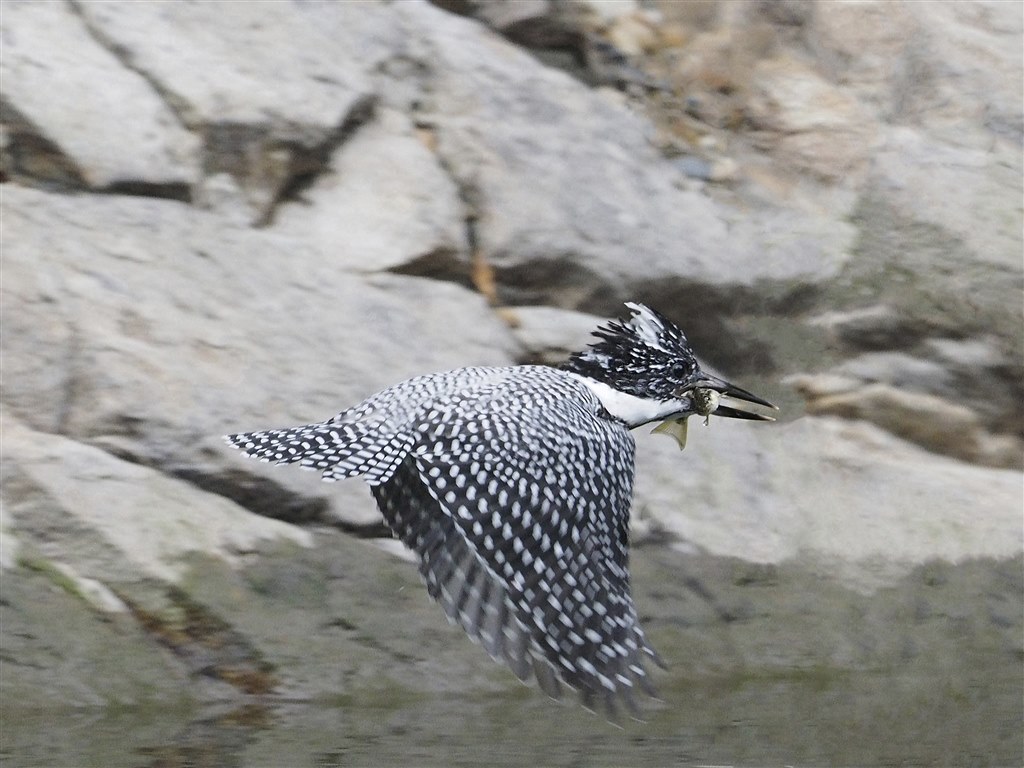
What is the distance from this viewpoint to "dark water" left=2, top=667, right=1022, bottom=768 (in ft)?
13.3

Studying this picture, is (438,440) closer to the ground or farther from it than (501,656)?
farther from it

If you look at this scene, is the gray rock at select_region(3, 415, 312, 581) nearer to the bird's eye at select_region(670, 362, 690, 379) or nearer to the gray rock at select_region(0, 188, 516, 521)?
the gray rock at select_region(0, 188, 516, 521)

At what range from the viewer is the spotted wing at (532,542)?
371 centimetres

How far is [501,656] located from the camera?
3711mm

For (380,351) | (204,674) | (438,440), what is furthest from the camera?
(380,351)

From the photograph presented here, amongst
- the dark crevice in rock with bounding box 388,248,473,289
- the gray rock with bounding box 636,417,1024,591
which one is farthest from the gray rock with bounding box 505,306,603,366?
the gray rock with bounding box 636,417,1024,591

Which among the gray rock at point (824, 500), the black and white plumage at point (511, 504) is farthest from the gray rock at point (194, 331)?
the black and white plumage at point (511, 504)

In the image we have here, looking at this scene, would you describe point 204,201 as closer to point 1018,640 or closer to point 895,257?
point 895,257

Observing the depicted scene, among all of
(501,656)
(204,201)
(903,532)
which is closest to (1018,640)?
(903,532)

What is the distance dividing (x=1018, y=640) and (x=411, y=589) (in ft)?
8.11

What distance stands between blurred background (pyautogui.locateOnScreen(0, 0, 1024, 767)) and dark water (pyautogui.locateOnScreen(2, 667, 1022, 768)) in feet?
0.08

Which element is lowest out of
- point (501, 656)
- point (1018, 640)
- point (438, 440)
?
point (1018, 640)

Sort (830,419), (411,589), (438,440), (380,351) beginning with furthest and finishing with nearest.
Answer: (830,419)
(380,351)
(411,589)
(438,440)

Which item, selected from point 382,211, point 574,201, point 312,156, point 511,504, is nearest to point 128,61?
point 312,156
